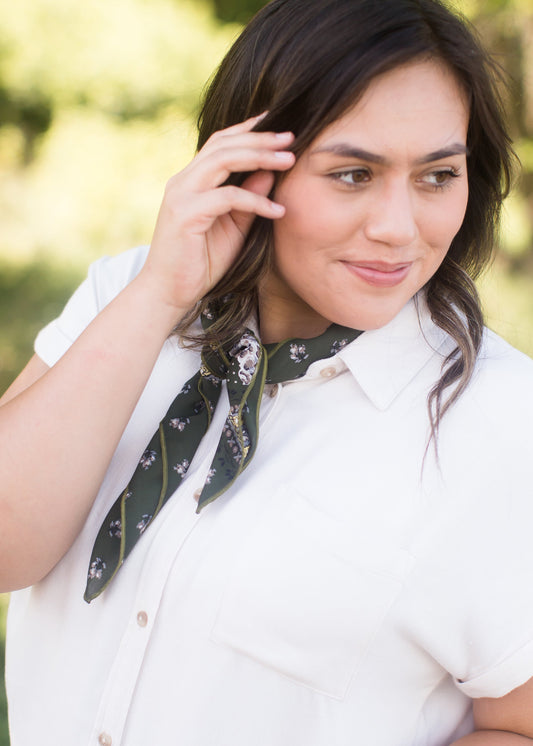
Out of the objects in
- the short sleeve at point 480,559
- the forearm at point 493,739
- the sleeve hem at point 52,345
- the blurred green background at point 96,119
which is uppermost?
the blurred green background at point 96,119

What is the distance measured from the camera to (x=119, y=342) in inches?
60.8

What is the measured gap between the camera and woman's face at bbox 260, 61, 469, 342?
139 cm

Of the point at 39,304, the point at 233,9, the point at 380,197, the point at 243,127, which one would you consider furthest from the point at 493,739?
the point at 233,9

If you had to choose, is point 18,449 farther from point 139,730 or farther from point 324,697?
point 324,697

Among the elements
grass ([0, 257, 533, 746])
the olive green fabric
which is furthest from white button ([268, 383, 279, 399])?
grass ([0, 257, 533, 746])

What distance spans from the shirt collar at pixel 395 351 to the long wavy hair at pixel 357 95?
1.2 inches

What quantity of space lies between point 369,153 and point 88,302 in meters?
0.79

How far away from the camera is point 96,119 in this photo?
6977mm

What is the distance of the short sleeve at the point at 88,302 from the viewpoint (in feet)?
5.98

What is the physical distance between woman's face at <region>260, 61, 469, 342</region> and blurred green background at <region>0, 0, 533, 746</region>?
16.6 ft

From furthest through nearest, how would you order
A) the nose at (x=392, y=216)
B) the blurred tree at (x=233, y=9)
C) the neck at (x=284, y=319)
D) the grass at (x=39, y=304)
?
the blurred tree at (x=233, y=9), the grass at (x=39, y=304), the neck at (x=284, y=319), the nose at (x=392, y=216)

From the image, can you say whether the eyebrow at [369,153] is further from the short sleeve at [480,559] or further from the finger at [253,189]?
the short sleeve at [480,559]

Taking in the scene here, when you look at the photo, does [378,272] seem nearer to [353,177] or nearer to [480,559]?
[353,177]

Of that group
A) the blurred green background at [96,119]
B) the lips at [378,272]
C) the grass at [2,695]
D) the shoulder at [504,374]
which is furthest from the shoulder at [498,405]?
the blurred green background at [96,119]
